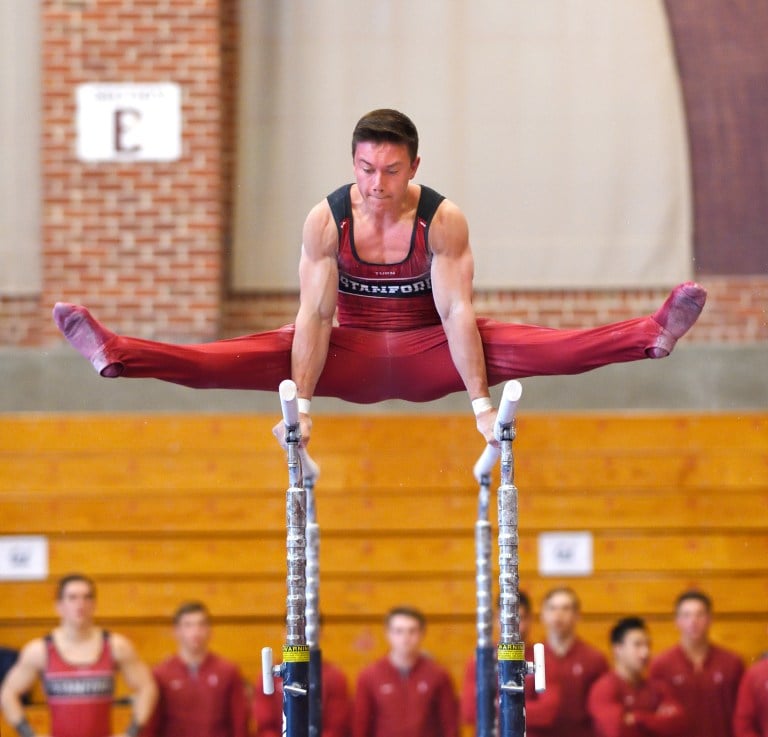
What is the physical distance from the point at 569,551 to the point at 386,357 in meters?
3.72

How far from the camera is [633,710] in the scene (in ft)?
22.2

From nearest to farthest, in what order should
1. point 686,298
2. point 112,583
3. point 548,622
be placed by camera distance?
point 686,298 → point 548,622 → point 112,583

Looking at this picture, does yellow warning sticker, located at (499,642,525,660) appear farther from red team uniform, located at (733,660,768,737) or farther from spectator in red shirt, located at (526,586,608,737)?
red team uniform, located at (733,660,768,737)

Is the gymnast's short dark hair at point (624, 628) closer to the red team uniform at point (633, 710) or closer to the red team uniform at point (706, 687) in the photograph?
the red team uniform at point (633, 710)

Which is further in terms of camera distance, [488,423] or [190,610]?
[190,610]

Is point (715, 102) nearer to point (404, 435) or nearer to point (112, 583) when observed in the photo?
point (404, 435)

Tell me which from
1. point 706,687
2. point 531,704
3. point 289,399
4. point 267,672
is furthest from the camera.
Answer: point 706,687

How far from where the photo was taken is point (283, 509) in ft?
25.2

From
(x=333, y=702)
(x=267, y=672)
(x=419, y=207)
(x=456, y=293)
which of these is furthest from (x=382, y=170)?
(x=333, y=702)

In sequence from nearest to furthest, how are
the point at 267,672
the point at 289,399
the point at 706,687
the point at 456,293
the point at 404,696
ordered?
the point at 289,399
the point at 267,672
the point at 456,293
the point at 404,696
the point at 706,687

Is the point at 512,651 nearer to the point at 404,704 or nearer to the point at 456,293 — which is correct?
the point at 456,293

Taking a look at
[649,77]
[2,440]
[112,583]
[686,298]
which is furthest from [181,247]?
[686,298]

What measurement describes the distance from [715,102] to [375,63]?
2.11 metres

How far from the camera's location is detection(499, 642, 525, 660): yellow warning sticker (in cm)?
385
